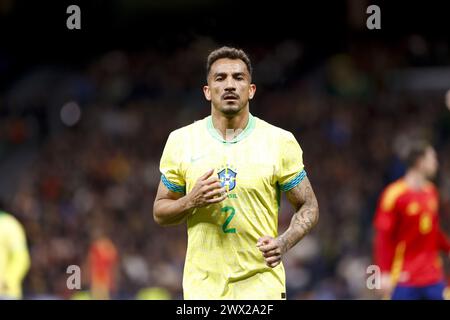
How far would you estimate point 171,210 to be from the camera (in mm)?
6188

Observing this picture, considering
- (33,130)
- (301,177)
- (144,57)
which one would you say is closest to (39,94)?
(33,130)

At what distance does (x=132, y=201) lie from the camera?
58.7 feet

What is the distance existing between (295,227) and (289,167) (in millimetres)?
366

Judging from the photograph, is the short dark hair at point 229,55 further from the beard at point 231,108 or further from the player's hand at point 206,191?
the player's hand at point 206,191

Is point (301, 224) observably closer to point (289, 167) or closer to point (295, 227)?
point (295, 227)

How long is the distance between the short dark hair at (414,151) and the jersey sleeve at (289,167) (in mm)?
3863

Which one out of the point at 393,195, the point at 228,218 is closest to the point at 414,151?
the point at 393,195

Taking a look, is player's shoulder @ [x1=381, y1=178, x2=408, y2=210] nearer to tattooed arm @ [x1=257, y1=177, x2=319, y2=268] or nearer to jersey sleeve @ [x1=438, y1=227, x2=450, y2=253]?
jersey sleeve @ [x1=438, y1=227, x2=450, y2=253]

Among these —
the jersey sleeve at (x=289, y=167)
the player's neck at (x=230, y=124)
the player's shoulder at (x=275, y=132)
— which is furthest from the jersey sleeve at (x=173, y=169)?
the jersey sleeve at (x=289, y=167)

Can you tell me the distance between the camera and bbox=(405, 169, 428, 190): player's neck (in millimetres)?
10031
